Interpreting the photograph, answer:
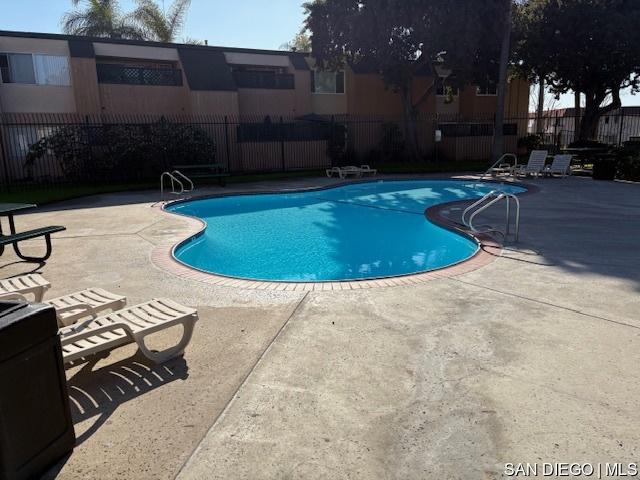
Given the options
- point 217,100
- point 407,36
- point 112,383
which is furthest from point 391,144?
point 112,383

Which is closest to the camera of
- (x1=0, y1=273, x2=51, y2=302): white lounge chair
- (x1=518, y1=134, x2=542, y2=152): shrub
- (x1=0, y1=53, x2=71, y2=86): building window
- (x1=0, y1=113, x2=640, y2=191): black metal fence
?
(x1=0, y1=273, x2=51, y2=302): white lounge chair

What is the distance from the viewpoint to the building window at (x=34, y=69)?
1909cm

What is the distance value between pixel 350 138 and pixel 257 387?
73.4 feet

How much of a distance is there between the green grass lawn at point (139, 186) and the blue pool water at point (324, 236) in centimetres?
359

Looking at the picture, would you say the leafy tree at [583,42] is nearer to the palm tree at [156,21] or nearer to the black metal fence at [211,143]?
the black metal fence at [211,143]

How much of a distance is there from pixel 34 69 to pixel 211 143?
311 inches

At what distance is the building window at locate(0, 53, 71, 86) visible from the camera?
19094 mm

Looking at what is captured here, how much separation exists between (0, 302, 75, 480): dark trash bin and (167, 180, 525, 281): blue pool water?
422 centimetres

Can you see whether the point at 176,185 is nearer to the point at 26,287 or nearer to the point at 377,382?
the point at 26,287

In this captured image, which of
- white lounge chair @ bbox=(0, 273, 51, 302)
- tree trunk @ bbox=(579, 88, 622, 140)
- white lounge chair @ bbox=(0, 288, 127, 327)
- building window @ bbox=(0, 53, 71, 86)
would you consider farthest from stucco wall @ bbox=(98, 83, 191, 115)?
tree trunk @ bbox=(579, 88, 622, 140)

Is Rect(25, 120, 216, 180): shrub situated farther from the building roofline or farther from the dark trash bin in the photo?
the dark trash bin

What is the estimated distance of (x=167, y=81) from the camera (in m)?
21.6

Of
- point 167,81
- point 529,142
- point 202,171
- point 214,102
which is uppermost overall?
point 167,81

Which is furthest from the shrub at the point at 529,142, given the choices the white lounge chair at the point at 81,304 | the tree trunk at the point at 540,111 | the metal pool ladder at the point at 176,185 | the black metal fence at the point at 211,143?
the white lounge chair at the point at 81,304
